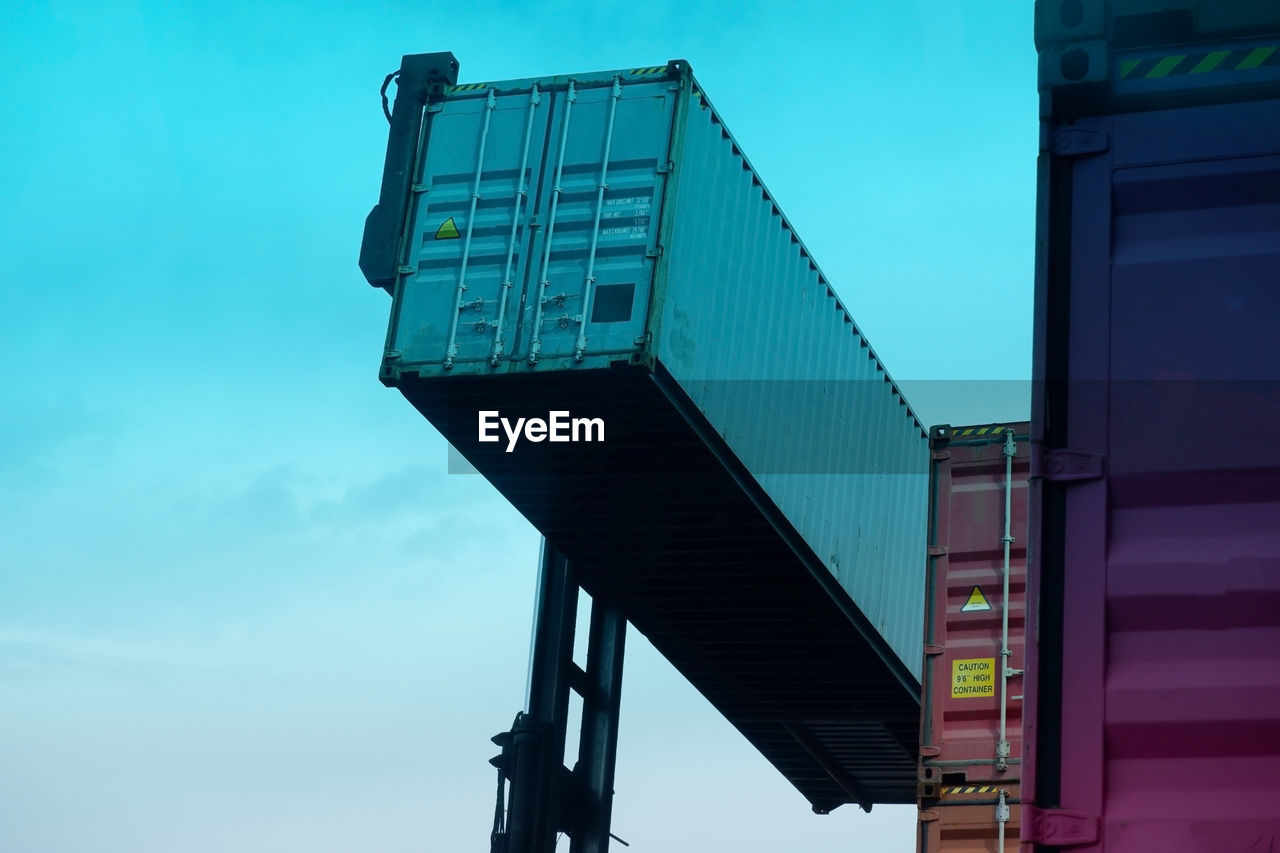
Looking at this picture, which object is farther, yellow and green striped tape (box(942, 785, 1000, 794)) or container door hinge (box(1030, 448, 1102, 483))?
yellow and green striped tape (box(942, 785, 1000, 794))

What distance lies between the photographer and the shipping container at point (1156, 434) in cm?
426

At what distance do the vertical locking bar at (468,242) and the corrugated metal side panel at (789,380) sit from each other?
1.57 m

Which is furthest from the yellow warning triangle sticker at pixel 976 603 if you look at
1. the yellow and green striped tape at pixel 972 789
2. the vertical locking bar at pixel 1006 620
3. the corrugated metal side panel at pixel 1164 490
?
the corrugated metal side panel at pixel 1164 490

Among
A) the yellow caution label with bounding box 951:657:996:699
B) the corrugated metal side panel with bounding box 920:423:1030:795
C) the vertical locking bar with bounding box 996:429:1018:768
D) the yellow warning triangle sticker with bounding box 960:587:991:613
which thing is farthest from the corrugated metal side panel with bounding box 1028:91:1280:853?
the yellow warning triangle sticker with bounding box 960:587:991:613

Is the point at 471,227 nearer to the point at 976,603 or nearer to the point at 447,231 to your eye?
the point at 447,231

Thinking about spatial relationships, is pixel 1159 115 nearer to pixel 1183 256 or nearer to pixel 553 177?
pixel 1183 256

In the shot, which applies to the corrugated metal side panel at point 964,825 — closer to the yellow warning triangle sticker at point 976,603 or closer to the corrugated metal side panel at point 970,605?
the corrugated metal side panel at point 970,605

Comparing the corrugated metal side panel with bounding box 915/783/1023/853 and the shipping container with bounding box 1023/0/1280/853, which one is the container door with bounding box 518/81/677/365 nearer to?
the corrugated metal side panel with bounding box 915/783/1023/853

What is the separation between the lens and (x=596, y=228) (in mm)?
11797

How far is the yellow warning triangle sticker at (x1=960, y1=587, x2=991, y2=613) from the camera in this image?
11.6 metres

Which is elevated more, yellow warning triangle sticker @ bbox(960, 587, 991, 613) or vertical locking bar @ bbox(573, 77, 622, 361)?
vertical locking bar @ bbox(573, 77, 622, 361)

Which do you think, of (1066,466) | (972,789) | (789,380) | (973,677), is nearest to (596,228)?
(789,380)

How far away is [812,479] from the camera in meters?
14.1

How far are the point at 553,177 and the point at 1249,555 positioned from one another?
8416 millimetres
